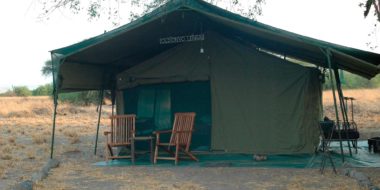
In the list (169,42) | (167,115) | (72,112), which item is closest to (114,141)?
(167,115)

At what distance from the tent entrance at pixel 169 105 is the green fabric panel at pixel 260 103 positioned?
237 mm

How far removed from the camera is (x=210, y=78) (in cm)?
889

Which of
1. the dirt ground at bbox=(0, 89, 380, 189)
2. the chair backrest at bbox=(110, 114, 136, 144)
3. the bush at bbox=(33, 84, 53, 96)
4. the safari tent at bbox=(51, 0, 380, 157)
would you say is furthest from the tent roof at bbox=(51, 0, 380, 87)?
the bush at bbox=(33, 84, 53, 96)

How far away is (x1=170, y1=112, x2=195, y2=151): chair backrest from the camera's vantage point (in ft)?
26.2

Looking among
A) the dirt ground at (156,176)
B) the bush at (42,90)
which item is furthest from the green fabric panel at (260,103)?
the bush at (42,90)

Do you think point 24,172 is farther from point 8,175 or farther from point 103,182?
point 103,182

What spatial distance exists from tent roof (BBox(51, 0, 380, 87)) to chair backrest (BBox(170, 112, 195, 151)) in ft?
4.91

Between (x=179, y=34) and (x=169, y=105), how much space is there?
4.41ft

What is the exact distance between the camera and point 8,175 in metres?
7.11

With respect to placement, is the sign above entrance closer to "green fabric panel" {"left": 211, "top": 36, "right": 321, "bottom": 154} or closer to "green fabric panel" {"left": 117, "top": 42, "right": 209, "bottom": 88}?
"green fabric panel" {"left": 117, "top": 42, "right": 209, "bottom": 88}

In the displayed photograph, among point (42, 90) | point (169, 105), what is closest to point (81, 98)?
point (169, 105)

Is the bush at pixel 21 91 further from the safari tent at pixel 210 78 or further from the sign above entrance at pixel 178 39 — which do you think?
the sign above entrance at pixel 178 39

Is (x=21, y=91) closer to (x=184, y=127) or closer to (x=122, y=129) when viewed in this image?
(x=122, y=129)

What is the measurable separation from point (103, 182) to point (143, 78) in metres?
3.30
